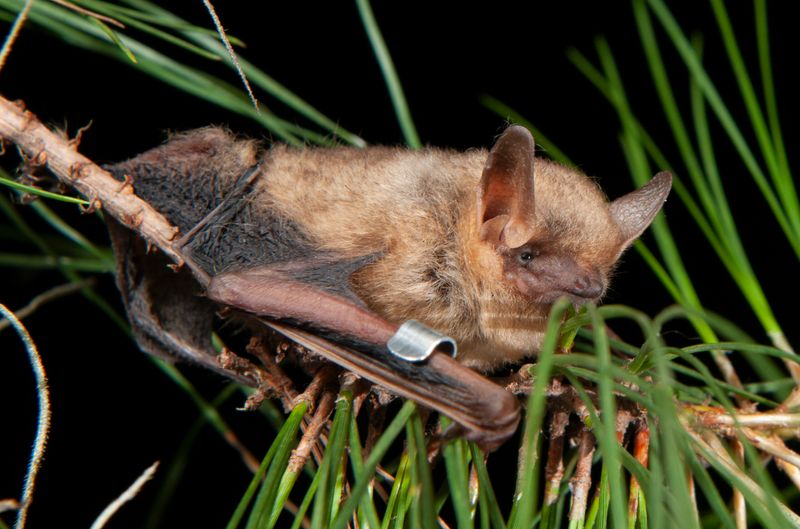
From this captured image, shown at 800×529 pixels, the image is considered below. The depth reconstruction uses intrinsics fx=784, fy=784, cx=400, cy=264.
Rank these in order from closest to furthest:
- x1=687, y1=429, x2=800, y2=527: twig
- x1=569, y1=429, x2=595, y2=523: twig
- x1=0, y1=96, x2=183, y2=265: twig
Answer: x1=687, y1=429, x2=800, y2=527: twig < x1=569, y1=429, x2=595, y2=523: twig < x1=0, y1=96, x2=183, y2=265: twig

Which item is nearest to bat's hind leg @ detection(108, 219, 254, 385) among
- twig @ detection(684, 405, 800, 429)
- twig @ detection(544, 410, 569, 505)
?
twig @ detection(544, 410, 569, 505)

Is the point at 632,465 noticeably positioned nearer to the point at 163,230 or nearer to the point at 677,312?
the point at 677,312

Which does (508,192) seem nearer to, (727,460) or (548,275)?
(548,275)

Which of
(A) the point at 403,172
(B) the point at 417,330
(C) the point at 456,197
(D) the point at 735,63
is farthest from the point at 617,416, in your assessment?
(D) the point at 735,63

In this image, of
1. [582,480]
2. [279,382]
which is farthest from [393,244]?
[582,480]

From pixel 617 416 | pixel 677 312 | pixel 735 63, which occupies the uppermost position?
pixel 735 63

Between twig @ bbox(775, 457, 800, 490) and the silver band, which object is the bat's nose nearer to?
the silver band

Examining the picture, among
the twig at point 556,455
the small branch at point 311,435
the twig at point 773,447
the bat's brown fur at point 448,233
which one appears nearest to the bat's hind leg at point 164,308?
the bat's brown fur at point 448,233
